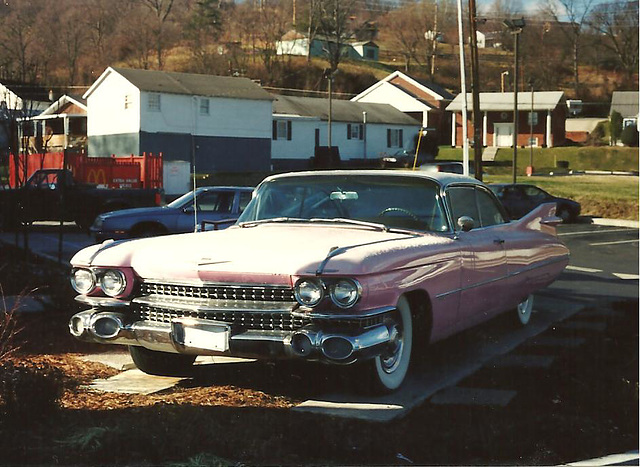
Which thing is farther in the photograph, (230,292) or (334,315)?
(230,292)

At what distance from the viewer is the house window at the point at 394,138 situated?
49.6 ft

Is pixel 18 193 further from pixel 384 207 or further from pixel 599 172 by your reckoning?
pixel 599 172

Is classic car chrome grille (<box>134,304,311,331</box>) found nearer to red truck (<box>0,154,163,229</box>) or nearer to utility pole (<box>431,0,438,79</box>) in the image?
red truck (<box>0,154,163,229</box>)

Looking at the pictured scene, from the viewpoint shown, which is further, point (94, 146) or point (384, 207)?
point (94, 146)

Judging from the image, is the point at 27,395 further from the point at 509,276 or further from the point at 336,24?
the point at 336,24

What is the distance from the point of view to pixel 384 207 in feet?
21.6

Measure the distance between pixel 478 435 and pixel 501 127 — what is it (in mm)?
49032

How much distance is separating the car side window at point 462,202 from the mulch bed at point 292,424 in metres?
1.21

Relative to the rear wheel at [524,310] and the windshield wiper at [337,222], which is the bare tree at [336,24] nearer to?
the windshield wiper at [337,222]

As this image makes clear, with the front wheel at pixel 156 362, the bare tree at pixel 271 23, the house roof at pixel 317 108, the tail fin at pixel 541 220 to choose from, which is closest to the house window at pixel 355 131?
the house roof at pixel 317 108

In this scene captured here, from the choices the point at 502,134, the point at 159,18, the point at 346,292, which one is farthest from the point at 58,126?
the point at 502,134

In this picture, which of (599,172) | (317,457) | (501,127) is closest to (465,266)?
(317,457)

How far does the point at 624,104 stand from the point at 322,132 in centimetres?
2428

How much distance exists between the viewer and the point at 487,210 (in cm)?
766
